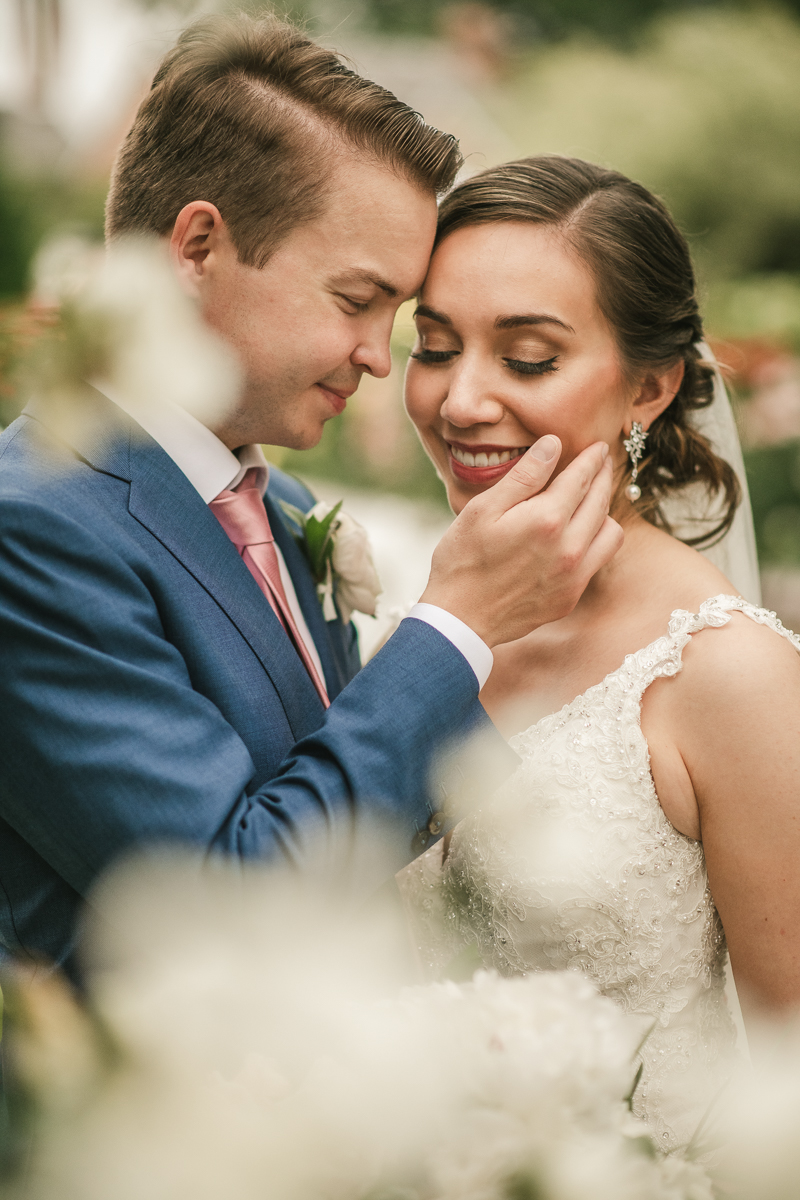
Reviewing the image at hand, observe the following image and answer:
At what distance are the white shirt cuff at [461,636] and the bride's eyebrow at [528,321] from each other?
29.7 inches

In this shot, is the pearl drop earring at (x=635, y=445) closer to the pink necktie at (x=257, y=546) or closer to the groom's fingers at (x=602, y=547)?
the groom's fingers at (x=602, y=547)

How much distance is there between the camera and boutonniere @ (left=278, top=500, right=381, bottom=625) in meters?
2.36

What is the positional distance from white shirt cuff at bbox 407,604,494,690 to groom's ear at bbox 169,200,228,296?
84 centimetres

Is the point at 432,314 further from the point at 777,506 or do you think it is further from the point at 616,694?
the point at 777,506

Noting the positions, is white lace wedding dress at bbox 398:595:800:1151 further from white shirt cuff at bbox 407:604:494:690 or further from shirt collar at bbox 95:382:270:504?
shirt collar at bbox 95:382:270:504

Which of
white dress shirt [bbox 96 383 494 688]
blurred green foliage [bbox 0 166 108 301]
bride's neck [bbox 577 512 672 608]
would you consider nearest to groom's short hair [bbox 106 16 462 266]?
white dress shirt [bbox 96 383 494 688]

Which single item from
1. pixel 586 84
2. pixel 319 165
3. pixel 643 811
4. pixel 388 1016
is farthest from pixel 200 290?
pixel 586 84

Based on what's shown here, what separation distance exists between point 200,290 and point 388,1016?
5.32 feet

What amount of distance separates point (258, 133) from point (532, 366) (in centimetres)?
74

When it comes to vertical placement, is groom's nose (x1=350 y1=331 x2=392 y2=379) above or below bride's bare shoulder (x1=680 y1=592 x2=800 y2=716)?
above

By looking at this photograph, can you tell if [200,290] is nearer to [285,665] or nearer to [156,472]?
[156,472]

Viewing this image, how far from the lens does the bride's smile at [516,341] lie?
2.12 m

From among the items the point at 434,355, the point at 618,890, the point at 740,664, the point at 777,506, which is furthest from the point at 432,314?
the point at 777,506

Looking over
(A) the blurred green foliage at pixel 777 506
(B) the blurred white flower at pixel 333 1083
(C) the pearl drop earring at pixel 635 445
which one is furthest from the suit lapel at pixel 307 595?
(A) the blurred green foliage at pixel 777 506
